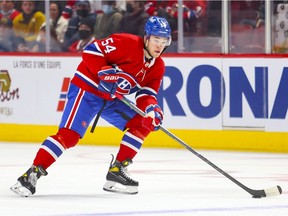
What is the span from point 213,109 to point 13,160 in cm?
197

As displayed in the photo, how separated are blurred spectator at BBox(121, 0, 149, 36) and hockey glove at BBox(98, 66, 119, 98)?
Answer: 12.9 ft

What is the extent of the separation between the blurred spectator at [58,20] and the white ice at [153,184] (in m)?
1.27

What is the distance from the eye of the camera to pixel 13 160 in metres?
9.21

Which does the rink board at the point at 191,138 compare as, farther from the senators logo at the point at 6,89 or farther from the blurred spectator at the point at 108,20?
the blurred spectator at the point at 108,20

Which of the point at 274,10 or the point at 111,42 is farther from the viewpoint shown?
the point at 274,10

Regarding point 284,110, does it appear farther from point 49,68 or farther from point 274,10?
point 49,68

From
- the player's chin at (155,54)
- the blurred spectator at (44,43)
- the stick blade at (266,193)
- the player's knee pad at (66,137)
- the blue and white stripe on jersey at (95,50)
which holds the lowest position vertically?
the stick blade at (266,193)

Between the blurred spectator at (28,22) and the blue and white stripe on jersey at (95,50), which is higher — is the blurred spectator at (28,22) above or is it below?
below

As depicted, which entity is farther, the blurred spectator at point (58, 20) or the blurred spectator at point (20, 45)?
the blurred spectator at point (20, 45)

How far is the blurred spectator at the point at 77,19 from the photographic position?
11.0m

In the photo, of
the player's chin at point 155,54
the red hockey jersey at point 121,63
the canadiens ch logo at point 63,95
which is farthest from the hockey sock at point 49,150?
the canadiens ch logo at point 63,95

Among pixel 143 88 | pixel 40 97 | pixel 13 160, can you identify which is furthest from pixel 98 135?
pixel 143 88

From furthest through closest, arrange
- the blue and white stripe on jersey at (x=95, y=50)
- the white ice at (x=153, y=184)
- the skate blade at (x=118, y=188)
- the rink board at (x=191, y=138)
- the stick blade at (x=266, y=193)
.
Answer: the rink board at (x=191, y=138), the skate blade at (x=118, y=188), the blue and white stripe on jersey at (x=95, y=50), the stick blade at (x=266, y=193), the white ice at (x=153, y=184)

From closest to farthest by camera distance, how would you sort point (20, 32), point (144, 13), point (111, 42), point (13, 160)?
point (111, 42), point (13, 160), point (144, 13), point (20, 32)
